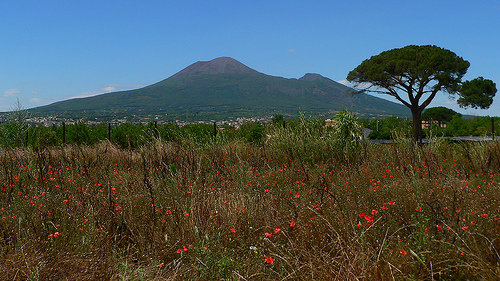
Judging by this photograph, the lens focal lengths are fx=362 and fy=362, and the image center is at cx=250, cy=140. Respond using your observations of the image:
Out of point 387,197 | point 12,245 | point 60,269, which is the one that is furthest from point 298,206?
point 12,245

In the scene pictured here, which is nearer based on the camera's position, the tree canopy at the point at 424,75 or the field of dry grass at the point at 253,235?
the field of dry grass at the point at 253,235

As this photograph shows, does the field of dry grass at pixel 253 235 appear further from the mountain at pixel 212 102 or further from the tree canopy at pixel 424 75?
the mountain at pixel 212 102

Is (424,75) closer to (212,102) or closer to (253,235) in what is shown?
(253,235)

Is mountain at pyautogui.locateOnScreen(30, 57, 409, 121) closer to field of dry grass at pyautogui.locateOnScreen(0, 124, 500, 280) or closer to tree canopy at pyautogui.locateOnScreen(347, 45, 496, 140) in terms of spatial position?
tree canopy at pyautogui.locateOnScreen(347, 45, 496, 140)

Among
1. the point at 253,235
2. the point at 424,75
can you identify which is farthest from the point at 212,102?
the point at 253,235

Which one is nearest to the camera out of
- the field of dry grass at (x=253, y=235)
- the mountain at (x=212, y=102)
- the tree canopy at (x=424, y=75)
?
the field of dry grass at (x=253, y=235)

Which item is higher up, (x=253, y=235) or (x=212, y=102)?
(x=212, y=102)

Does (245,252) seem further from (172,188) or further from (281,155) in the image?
(281,155)

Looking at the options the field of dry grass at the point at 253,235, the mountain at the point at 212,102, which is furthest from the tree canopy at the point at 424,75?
the mountain at the point at 212,102

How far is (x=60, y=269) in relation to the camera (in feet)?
9.83

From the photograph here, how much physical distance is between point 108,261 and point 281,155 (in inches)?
253

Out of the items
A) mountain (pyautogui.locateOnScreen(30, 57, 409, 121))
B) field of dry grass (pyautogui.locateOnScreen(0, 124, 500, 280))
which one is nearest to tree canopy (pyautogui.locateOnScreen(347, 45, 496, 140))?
field of dry grass (pyautogui.locateOnScreen(0, 124, 500, 280))

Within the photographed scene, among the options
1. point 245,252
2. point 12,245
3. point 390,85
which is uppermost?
point 390,85

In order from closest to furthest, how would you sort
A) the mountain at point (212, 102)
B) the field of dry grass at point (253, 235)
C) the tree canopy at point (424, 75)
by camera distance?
the field of dry grass at point (253, 235), the tree canopy at point (424, 75), the mountain at point (212, 102)
